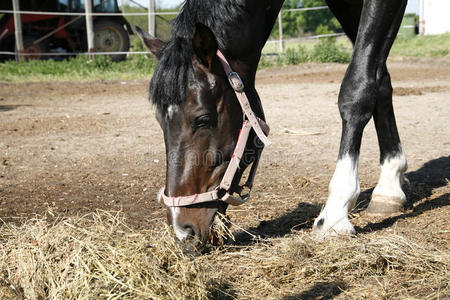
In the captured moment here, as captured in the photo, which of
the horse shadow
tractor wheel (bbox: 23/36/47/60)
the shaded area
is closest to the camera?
the shaded area

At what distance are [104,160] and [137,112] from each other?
9.24 feet

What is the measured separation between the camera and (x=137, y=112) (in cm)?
759

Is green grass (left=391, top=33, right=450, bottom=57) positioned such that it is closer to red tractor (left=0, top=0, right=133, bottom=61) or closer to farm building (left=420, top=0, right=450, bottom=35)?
farm building (left=420, top=0, right=450, bottom=35)

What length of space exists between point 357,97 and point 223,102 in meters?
0.76

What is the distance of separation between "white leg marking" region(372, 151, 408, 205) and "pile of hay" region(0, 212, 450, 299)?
0.89m

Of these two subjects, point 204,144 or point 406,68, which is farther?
point 406,68

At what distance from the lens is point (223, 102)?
8.60ft

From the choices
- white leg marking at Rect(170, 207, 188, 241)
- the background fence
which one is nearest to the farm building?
the background fence

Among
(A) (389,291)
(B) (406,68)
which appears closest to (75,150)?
(A) (389,291)

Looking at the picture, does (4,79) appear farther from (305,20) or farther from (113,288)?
(305,20)

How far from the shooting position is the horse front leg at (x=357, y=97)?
2752 mm

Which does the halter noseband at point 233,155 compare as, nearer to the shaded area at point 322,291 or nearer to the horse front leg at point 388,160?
the shaded area at point 322,291

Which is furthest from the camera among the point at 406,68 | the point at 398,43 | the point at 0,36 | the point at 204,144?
the point at 398,43

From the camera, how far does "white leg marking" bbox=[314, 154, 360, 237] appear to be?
274 cm
